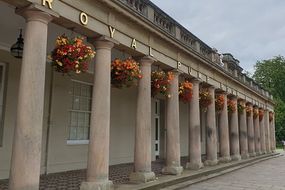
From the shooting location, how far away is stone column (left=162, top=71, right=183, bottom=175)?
1053 cm

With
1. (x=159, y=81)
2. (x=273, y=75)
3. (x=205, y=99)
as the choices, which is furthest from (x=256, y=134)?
(x=273, y=75)

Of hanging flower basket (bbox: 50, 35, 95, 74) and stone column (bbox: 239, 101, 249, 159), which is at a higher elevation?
hanging flower basket (bbox: 50, 35, 95, 74)

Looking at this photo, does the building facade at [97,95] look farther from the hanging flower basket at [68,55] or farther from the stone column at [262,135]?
the stone column at [262,135]

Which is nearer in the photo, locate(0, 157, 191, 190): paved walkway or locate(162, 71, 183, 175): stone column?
locate(0, 157, 191, 190): paved walkway

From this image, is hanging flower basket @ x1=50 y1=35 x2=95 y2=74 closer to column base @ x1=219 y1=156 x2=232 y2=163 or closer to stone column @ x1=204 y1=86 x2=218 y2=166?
stone column @ x1=204 y1=86 x2=218 y2=166

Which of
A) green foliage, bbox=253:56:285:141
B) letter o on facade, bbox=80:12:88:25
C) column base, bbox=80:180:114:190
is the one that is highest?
green foliage, bbox=253:56:285:141

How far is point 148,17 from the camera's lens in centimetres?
954

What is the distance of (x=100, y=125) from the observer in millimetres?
7387

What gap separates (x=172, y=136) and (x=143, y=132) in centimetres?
189

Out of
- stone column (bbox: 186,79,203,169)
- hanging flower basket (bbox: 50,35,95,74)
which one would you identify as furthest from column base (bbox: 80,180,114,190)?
stone column (bbox: 186,79,203,169)

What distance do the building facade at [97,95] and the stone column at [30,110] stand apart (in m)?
0.02

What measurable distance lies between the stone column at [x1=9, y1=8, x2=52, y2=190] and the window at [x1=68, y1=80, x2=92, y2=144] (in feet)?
18.4

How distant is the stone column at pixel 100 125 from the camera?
7.17 meters

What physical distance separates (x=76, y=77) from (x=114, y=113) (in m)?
2.59
